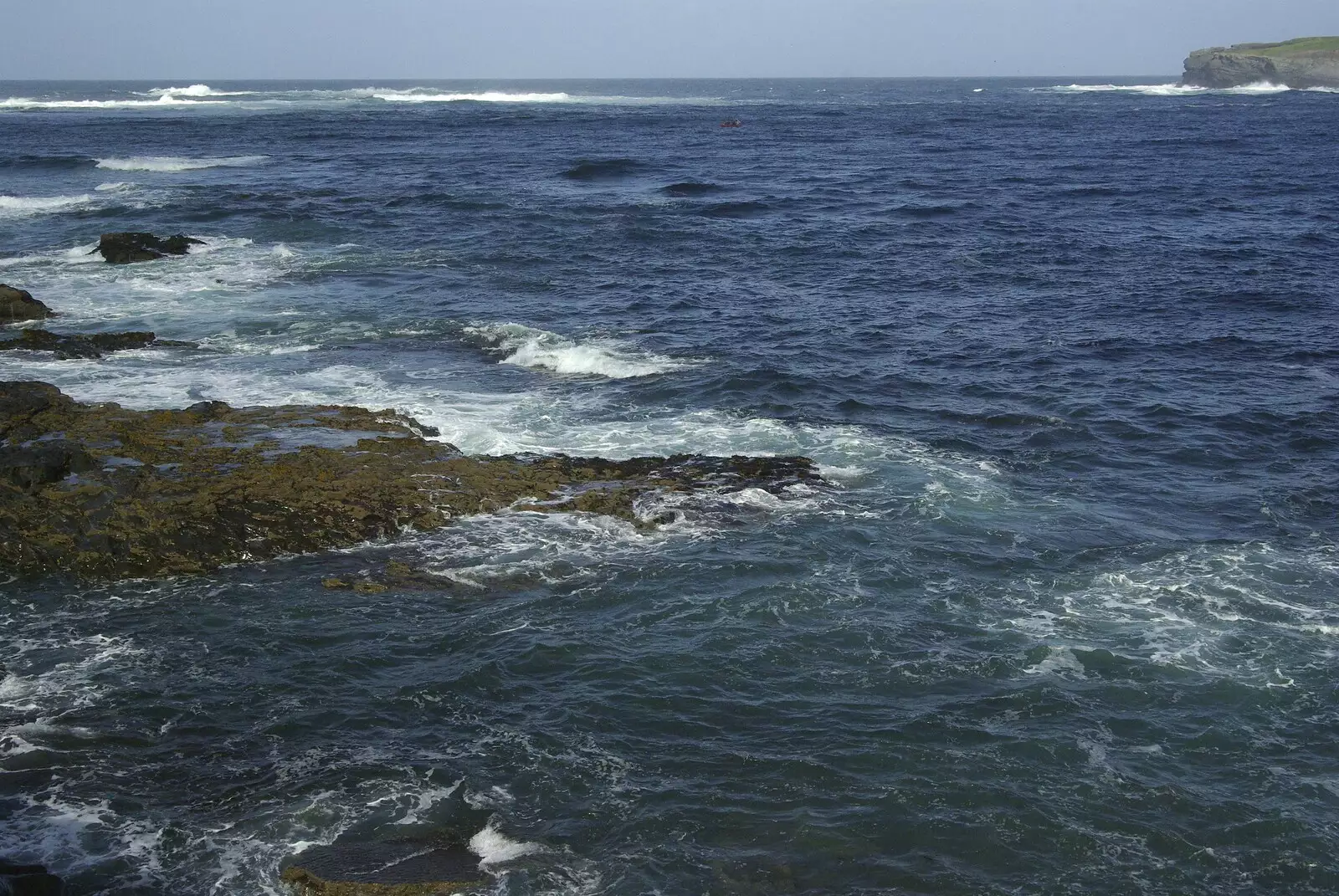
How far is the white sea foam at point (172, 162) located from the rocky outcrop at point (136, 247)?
86.6ft

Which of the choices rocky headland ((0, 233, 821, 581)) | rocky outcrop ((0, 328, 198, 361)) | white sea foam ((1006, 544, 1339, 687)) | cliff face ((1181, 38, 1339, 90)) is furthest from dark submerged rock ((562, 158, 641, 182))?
cliff face ((1181, 38, 1339, 90))

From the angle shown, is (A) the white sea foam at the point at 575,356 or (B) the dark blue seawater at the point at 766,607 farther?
(A) the white sea foam at the point at 575,356

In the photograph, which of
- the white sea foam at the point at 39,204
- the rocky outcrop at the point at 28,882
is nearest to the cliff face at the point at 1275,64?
the white sea foam at the point at 39,204

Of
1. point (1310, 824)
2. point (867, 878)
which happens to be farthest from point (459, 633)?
point (1310, 824)

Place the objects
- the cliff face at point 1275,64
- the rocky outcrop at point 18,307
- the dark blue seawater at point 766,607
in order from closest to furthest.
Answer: the dark blue seawater at point 766,607 < the rocky outcrop at point 18,307 < the cliff face at point 1275,64

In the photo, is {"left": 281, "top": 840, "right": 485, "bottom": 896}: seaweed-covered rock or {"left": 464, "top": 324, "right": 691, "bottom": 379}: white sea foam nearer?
{"left": 281, "top": 840, "right": 485, "bottom": 896}: seaweed-covered rock

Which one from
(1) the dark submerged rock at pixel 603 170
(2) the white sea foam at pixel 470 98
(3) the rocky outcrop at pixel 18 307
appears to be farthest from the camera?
(2) the white sea foam at pixel 470 98

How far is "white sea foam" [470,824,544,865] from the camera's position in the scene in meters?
9.25

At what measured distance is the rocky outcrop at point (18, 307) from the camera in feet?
84.9

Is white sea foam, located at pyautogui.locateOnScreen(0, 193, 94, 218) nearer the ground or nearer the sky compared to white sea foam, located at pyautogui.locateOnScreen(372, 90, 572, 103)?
nearer the ground

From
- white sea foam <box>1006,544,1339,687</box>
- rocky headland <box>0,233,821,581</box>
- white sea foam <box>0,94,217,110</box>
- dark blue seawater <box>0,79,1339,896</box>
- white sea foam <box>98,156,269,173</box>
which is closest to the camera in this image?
dark blue seawater <box>0,79,1339,896</box>

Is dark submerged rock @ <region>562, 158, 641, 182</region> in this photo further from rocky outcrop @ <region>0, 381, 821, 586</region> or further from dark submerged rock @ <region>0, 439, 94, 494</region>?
dark submerged rock @ <region>0, 439, 94, 494</region>

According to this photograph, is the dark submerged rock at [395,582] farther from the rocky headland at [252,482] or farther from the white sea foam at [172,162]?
the white sea foam at [172,162]

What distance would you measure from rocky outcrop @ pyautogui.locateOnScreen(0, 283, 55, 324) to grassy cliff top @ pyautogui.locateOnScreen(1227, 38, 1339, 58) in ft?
531
